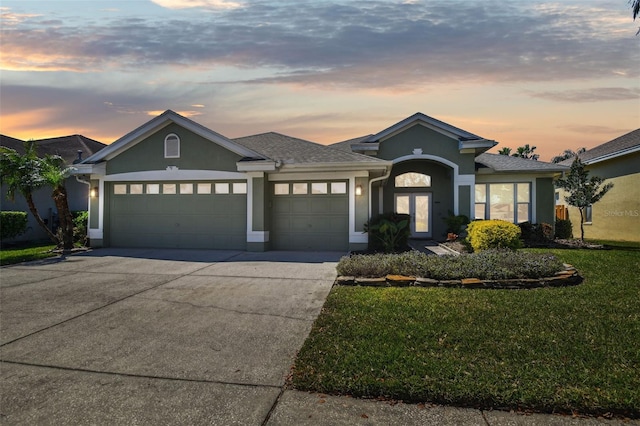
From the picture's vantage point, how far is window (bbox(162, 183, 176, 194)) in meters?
12.7

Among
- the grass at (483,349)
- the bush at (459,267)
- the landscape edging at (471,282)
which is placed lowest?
the grass at (483,349)

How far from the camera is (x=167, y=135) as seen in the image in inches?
492

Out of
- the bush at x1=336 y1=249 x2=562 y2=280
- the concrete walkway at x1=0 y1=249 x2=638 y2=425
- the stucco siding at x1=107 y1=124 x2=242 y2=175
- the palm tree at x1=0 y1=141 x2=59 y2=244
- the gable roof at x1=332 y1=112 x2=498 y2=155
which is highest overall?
the gable roof at x1=332 y1=112 x2=498 y2=155

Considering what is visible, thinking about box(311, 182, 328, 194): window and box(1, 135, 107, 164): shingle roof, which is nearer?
box(311, 182, 328, 194): window

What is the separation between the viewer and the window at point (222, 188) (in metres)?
12.3

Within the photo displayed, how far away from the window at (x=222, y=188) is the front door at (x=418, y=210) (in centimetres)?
801

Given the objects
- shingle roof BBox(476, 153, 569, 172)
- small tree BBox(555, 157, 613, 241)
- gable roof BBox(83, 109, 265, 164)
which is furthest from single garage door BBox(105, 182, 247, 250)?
small tree BBox(555, 157, 613, 241)

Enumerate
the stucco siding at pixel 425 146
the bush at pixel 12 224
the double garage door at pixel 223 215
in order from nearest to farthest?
the double garage door at pixel 223 215 < the bush at pixel 12 224 < the stucco siding at pixel 425 146

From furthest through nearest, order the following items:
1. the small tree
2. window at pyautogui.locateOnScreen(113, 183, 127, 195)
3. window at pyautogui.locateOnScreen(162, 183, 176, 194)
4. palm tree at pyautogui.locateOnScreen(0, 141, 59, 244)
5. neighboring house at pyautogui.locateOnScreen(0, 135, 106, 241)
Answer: neighboring house at pyautogui.locateOnScreen(0, 135, 106, 241)
the small tree
window at pyautogui.locateOnScreen(113, 183, 127, 195)
window at pyautogui.locateOnScreen(162, 183, 176, 194)
palm tree at pyautogui.locateOnScreen(0, 141, 59, 244)

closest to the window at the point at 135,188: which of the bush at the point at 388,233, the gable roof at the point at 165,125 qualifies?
the gable roof at the point at 165,125

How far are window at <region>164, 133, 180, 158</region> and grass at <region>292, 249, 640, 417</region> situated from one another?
30.0 feet

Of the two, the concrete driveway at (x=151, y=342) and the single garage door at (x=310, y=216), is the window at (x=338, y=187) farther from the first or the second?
the concrete driveway at (x=151, y=342)

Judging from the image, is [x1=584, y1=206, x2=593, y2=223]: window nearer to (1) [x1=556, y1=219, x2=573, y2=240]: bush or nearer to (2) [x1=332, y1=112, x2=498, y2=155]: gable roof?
(1) [x1=556, y1=219, x2=573, y2=240]: bush

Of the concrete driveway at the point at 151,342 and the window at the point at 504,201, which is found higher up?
the window at the point at 504,201
